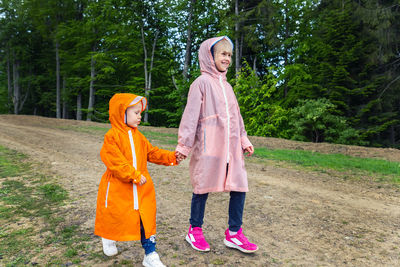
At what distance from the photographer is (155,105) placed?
25172 millimetres

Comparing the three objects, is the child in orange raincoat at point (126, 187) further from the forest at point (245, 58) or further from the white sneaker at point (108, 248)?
the forest at point (245, 58)

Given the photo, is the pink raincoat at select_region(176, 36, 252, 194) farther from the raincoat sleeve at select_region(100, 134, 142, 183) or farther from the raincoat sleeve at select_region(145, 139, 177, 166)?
the raincoat sleeve at select_region(100, 134, 142, 183)

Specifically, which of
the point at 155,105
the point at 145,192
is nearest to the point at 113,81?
the point at 155,105

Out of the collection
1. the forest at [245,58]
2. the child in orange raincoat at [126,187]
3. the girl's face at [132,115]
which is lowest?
the child in orange raincoat at [126,187]

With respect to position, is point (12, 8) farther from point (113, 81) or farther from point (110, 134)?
point (110, 134)

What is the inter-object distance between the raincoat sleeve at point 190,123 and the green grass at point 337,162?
550 centimetres

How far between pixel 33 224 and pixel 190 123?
2435 millimetres

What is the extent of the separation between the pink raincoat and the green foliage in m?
11.7

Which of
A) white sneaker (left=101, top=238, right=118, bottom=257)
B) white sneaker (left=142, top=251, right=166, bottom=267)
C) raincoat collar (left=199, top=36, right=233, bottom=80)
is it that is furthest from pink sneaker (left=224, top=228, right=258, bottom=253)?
raincoat collar (left=199, top=36, right=233, bottom=80)

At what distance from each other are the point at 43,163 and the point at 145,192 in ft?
18.1

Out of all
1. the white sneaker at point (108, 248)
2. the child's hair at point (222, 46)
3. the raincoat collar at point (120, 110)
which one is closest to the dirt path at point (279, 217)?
the white sneaker at point (108, 248)

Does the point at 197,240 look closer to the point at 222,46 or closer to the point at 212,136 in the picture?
the point at 212,136

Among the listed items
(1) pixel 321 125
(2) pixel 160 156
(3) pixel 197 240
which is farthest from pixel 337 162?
(2) pixel 160 156

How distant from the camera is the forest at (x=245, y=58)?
1390cm
